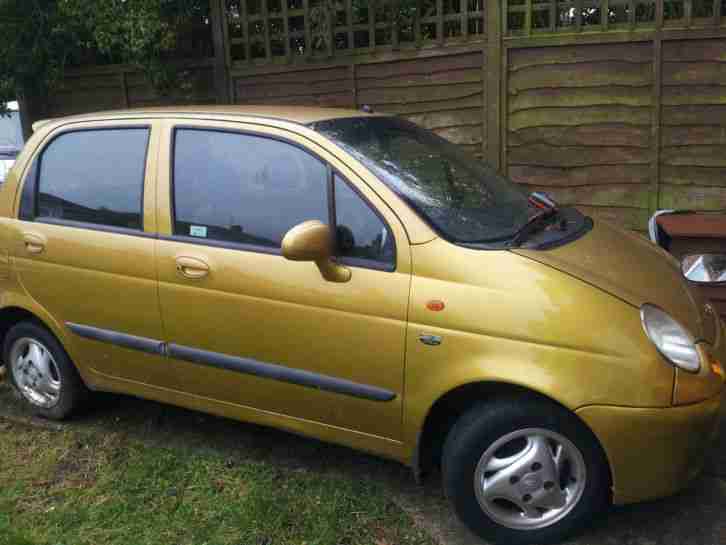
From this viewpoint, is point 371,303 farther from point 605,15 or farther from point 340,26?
point 340,26

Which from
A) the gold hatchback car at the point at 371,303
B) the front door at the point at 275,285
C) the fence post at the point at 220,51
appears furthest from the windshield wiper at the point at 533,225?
the fence post at the point at 220,51

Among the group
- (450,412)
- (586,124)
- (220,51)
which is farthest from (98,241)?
(220,51)

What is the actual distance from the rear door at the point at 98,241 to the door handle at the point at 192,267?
0.16 meters

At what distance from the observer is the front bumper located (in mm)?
2779

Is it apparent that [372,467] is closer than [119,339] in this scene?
Yes

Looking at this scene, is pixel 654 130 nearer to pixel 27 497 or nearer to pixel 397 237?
pixel 397 237

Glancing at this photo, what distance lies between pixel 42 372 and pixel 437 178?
2437 millimetres

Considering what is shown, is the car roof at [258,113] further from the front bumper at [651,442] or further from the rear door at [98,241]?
the front bumper at [651,442]

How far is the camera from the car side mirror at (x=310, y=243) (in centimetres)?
305

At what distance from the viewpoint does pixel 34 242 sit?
411 centimetres

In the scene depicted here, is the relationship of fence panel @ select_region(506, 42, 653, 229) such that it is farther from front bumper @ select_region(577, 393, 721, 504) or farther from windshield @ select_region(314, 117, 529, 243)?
front bumper @ select_region(577, 393, 721, 504)

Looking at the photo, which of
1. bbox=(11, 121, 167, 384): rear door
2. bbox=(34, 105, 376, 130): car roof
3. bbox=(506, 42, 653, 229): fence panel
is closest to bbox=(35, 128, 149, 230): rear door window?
bbox=(11, 121, 167, 384): rear door

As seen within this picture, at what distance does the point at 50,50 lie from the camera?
7496 millimetres

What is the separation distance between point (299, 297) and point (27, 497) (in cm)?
162
